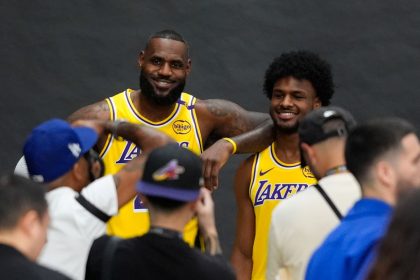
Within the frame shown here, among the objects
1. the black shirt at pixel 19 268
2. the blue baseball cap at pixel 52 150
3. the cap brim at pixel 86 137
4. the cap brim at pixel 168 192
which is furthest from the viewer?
the cap brim at pixel 86 137

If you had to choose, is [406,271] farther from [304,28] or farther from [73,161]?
[304,28]

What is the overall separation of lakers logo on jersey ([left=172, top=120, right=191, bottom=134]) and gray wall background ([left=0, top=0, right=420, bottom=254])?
140 cm

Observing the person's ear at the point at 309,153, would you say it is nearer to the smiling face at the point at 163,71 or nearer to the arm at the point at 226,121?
the arm at the point at 226,121

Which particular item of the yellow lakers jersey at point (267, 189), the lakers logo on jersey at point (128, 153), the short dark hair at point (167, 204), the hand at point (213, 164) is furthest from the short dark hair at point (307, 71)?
the short dark hair at point (167, 204)

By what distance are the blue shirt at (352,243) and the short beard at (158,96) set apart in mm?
2382

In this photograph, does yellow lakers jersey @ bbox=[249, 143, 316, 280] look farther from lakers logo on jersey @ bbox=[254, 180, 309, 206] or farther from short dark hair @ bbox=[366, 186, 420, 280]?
short dark hair @ bbox=[366, 186, 420, 280]

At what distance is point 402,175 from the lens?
2.92 meters

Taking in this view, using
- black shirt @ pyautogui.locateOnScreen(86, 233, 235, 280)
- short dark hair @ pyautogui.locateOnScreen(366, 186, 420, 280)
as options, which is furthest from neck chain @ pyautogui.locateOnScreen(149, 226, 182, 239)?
short dark hair @ pyautogui.locateOnScreen(366, 186, 420, 280)

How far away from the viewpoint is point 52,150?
3514mm

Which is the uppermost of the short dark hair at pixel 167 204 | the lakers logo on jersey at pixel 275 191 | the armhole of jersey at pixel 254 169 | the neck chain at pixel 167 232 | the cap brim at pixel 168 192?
the cap brim at pixel 168 192

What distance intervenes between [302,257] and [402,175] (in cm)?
69

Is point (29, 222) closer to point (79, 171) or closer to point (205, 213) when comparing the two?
point (205, 213)

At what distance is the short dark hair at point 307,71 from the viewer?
5074 mm

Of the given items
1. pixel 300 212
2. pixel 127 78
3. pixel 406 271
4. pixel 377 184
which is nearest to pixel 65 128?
pixel 300 212
